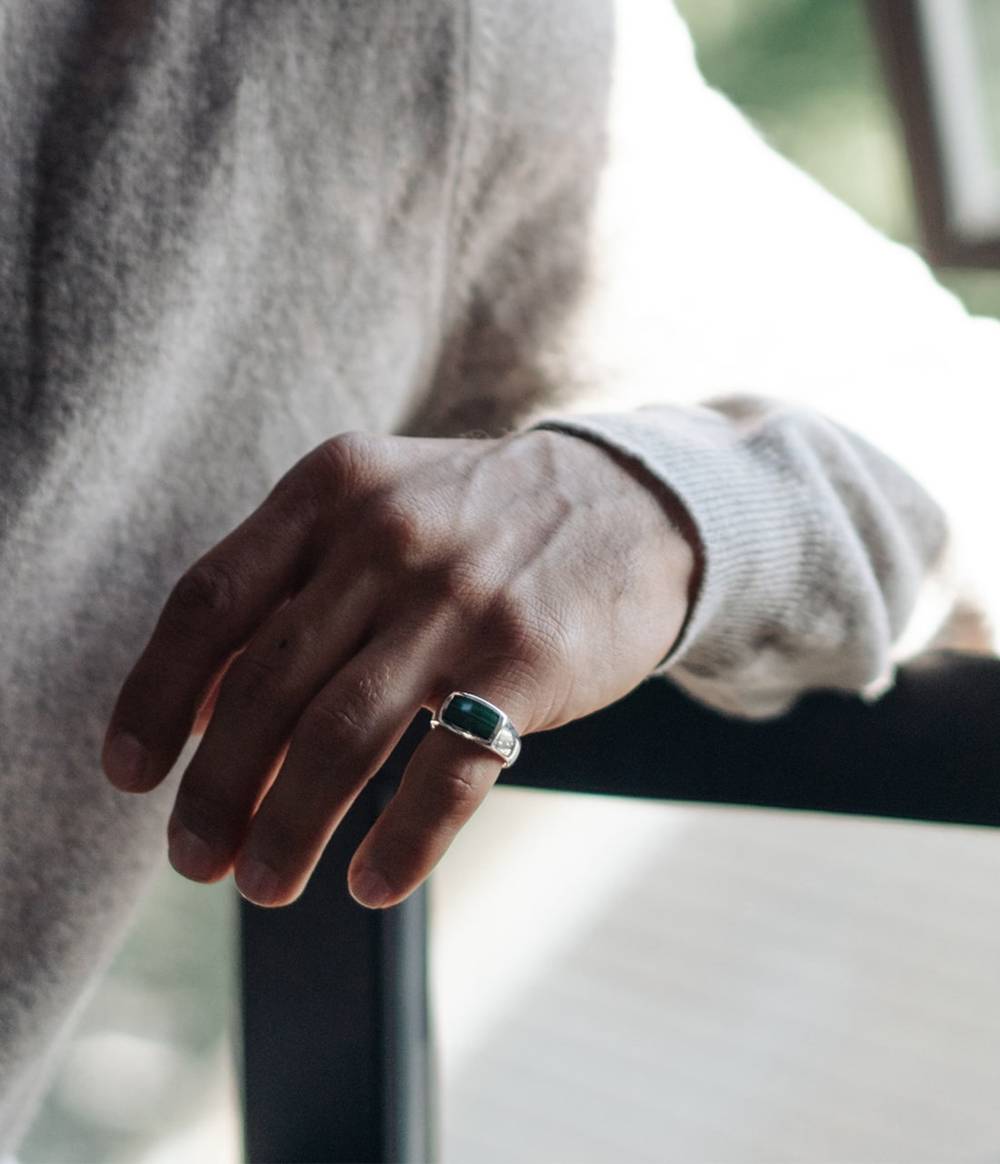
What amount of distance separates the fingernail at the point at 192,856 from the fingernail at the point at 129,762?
0.03 m

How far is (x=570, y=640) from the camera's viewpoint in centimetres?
36

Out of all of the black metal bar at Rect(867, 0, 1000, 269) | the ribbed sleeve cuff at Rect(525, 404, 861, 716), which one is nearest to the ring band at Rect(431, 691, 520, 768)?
the ribbed sleeve cuff at Rect(525, 404, 861, 716)

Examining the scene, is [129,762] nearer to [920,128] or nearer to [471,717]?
[471,717]

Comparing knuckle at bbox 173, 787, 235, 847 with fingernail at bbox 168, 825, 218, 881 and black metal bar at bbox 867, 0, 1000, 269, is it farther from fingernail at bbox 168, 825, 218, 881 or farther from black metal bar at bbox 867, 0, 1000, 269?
black metal bar at bbox 867, 0, 1000, 269

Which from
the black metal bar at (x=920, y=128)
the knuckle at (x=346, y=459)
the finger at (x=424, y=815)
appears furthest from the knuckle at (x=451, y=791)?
the black metal bar at (x=920, y=128)

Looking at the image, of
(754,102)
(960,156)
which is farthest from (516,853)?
(754,102)

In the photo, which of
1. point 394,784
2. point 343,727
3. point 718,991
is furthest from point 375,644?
point 718,991

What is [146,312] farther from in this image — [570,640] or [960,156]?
[960,156]

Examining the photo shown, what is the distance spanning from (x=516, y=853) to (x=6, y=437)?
1.15 feet

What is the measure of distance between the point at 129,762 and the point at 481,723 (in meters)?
0.12

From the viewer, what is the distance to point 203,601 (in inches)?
14.5

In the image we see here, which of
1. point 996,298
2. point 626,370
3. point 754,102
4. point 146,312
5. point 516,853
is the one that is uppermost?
point 146,312

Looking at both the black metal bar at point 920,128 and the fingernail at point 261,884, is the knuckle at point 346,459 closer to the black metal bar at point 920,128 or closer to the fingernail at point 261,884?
the fingernail at point 261,884

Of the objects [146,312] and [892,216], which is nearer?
[146,312]
